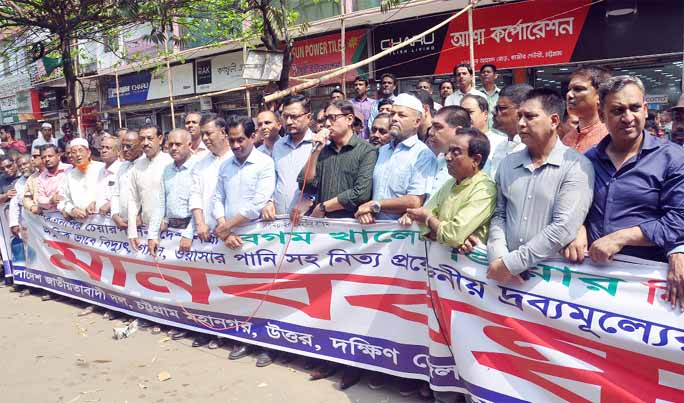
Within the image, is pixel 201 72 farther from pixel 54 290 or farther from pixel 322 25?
pixel 54 290

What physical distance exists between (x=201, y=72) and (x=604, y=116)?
14.4m

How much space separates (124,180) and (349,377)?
9.96ft

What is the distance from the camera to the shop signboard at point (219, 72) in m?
14.5

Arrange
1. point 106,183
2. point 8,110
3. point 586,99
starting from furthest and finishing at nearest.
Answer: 1. point 8,110
2. point 106,183
3. point 586,99

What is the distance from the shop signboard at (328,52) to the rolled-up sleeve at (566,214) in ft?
30.8

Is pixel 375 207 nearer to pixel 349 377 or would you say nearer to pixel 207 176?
pixel 349 377

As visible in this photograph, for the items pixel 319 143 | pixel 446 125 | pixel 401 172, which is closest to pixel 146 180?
pixel 319 143

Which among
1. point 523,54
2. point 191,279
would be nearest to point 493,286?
point 191,279

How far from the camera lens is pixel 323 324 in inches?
155

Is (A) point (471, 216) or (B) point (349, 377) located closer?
(A) point (471, 216)

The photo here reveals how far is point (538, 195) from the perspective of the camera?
108 inches

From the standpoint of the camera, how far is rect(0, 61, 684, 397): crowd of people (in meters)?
2.53

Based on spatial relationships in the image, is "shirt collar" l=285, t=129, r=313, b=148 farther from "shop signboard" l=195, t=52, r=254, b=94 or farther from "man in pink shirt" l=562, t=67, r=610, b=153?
"shop signboard" l=195, t=52, r=254, b=94

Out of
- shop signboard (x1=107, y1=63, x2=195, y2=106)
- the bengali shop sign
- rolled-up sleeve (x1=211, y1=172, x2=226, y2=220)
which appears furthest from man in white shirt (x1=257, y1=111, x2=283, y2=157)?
shop signboard (x1=107, y1=63, x2=195, y2=106)
